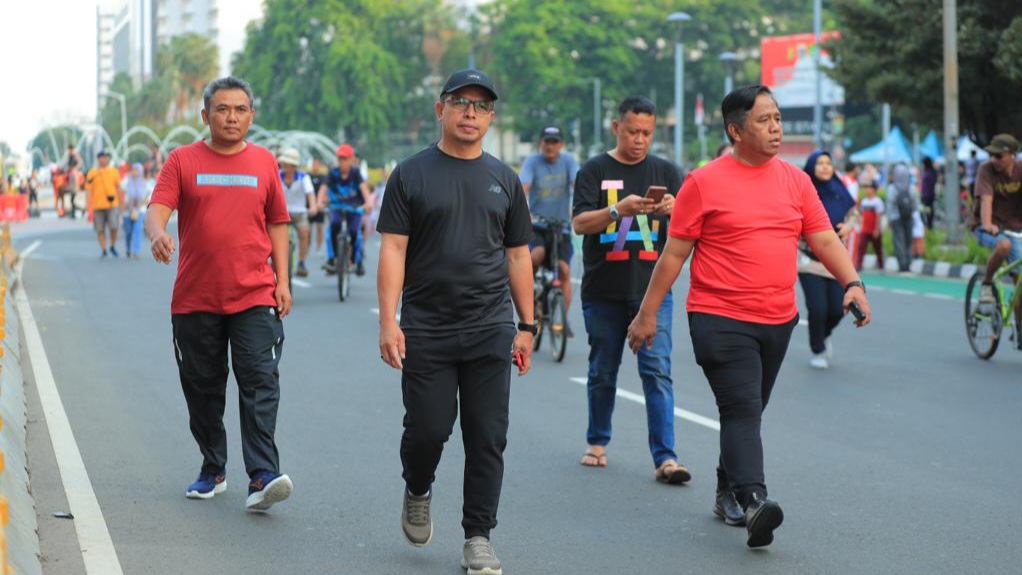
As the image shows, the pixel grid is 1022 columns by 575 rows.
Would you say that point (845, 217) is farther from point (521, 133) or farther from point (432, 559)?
point (521, 133)

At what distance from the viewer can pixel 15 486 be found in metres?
6.64

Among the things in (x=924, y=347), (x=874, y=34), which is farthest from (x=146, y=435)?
(x=874, y=34)

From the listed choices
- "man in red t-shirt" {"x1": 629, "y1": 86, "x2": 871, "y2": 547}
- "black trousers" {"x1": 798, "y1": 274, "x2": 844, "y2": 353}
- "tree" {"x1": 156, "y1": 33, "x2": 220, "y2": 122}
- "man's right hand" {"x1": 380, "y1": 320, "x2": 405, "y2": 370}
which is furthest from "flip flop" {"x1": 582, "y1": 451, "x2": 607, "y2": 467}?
"tree" {"x1": 156, "y1": 33, "x2": 220, "y2": 122}

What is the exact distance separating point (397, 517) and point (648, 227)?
6.34 feet

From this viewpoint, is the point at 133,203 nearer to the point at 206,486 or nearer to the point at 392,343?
the point at 206,486

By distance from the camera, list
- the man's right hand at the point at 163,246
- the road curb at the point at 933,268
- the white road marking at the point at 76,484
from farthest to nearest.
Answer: the road curb at the point at 933,268, the man's right hand at the point at 163,246, the white road marking at the point at 76,484

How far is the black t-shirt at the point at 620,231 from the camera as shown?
769cm

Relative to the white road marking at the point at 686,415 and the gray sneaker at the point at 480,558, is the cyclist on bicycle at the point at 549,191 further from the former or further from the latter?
the gray sneaker at the point at 480,558

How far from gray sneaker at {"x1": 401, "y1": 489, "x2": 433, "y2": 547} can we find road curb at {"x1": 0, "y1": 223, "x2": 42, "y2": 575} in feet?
4.24

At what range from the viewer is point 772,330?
6227mm

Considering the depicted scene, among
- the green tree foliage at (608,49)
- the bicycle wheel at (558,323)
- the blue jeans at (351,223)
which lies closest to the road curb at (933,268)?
the blue jeans at (351,223)

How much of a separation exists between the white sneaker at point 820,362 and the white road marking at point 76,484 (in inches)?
217

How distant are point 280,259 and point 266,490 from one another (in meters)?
0.98

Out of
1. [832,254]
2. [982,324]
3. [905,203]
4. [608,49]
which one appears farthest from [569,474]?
[608,49]
